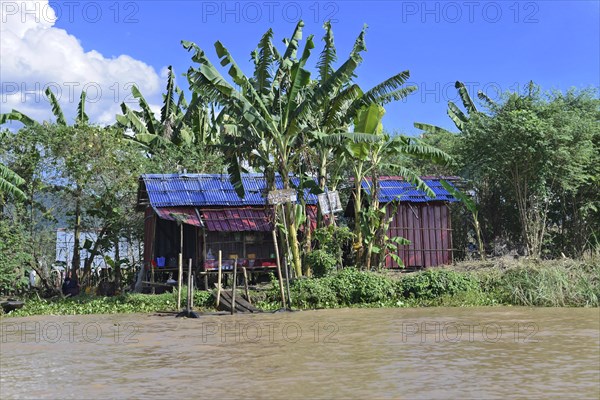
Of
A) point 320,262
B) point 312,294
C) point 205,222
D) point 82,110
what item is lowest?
point 312,294

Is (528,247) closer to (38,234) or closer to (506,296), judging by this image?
(506,296)

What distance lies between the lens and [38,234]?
1945 centimetres

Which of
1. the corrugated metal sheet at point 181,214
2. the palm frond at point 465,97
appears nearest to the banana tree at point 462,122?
the palm frond at point 465,97

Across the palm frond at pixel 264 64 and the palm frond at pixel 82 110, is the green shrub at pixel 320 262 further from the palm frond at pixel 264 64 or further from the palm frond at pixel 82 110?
the palm frond at pixel 82 110

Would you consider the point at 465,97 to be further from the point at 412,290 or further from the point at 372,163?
the point at 412,290

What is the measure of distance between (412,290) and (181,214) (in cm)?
618

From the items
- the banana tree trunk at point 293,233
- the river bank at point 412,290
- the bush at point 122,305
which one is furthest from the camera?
the banana tree trunk at point 293,233

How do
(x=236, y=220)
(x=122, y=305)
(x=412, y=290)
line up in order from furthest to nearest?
(x=236, y=220) → (x=122, y=305) → (x=412, y=290)

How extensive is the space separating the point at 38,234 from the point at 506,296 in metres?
12.4

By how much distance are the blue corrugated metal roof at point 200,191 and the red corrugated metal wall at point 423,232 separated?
8.06ft

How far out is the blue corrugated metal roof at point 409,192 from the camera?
64.6 feet

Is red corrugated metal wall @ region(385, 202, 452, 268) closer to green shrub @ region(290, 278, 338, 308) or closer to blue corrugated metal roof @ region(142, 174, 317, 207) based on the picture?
blue corrugated metal roof @ region(142, 174, 317, 207)

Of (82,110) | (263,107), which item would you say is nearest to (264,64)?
(263,107)

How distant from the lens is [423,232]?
19891mm
